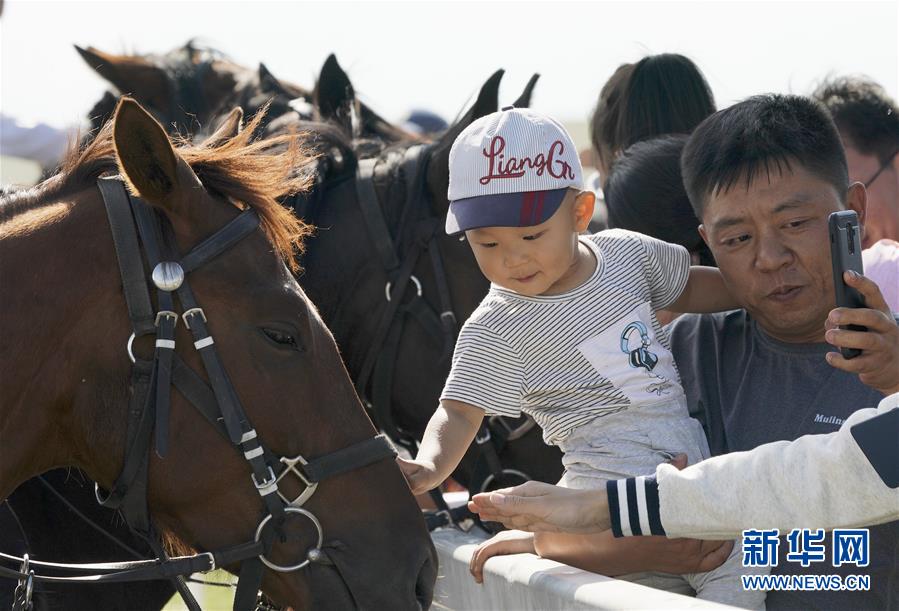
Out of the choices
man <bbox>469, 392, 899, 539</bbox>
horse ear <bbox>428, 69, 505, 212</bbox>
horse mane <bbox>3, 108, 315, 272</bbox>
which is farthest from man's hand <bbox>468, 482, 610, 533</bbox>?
horse ear <bbox>428, 69, 505, 212</bbox>

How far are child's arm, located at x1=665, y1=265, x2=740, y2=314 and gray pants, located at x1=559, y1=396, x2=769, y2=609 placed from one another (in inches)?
13.8

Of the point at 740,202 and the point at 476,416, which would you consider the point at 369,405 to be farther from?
the point at 740,202

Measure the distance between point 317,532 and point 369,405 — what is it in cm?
177

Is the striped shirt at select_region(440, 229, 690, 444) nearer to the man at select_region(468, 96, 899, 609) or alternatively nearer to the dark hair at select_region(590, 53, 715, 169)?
the man at select_region(468, 96, 899, 609)

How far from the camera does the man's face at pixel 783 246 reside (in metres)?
2.63

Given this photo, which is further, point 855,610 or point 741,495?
point 855,610

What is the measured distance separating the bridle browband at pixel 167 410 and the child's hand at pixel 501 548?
0.44 metres

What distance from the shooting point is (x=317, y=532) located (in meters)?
2.62

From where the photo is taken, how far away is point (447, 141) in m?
4.34

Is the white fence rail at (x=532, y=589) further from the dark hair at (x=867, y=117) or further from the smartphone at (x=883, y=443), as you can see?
the dark hair at (x=867, y=117)

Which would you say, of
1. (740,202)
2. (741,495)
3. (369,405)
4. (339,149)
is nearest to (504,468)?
(369,405)

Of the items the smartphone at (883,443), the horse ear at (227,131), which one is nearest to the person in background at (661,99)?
the horse ear at (227,131)
